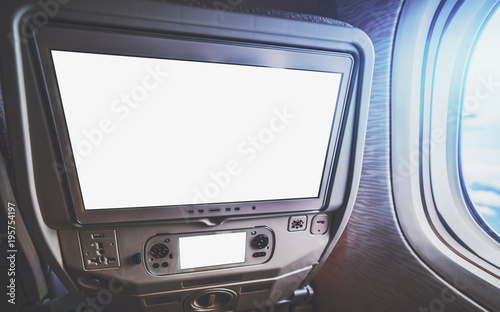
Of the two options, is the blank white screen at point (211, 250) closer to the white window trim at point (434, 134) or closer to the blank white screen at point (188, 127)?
the blank white screen at point (188, 127)

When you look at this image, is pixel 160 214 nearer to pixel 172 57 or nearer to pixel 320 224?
pixel 172 57

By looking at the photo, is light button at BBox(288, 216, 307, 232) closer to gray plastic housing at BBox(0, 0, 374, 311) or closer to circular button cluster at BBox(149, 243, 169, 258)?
gray plastic housing at BBox(0, 0, 374, 311)

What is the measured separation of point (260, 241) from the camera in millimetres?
1330

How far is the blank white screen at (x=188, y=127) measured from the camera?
0.90 m

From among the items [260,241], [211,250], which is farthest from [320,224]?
[211,250]

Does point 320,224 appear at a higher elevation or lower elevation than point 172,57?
lower

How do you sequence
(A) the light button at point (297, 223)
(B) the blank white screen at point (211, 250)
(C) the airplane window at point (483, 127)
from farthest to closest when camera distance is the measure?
1. (A) the light button at point (297, 223)
2. (B) the blank white screen at point (211, 250)
3. (C) the airplane window at point (483, 127)

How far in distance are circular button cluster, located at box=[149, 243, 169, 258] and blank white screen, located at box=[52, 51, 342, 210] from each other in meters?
0.27

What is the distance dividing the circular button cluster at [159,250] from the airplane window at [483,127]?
166cm

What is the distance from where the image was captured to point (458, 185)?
1.31 meters

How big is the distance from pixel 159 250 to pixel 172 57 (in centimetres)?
93

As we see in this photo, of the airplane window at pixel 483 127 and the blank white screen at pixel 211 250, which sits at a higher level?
the airplane window at pixel 483 127

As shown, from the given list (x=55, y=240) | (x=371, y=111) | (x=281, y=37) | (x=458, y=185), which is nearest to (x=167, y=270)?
(x=55, y=240)

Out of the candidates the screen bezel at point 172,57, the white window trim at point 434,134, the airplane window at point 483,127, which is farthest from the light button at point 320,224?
the airplane window at point 483,127
